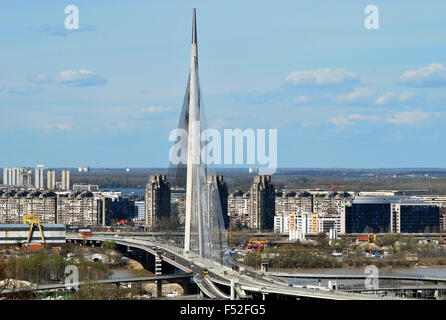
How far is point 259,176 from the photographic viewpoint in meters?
20.4

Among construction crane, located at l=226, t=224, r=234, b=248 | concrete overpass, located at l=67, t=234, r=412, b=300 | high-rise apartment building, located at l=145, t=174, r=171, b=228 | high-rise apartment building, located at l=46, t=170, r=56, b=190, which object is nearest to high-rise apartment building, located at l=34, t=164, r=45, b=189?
high-rise apartment building, located at l=46, t=170, r=56, b=190

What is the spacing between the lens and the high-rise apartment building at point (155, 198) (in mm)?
19980

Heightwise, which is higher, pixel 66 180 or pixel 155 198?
pixel 66 180

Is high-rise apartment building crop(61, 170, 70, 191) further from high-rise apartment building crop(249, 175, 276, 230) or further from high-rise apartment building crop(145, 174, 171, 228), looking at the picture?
high-rise apartment building crop(249, 175, 276, 230)

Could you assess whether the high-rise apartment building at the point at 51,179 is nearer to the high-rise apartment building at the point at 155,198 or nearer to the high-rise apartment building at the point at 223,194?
the high-rise apartment building at the point at 155,198

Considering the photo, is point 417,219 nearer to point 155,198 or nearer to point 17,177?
point 155,198

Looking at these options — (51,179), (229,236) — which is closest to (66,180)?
(51,179)

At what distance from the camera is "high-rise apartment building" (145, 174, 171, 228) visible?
1998 centimetres

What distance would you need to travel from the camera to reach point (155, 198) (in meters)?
20.9

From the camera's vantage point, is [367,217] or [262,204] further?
[367,217]

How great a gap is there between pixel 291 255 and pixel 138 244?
2426 mm

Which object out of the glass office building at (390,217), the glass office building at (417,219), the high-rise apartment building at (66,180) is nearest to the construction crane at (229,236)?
the glass office building at (390,217)
